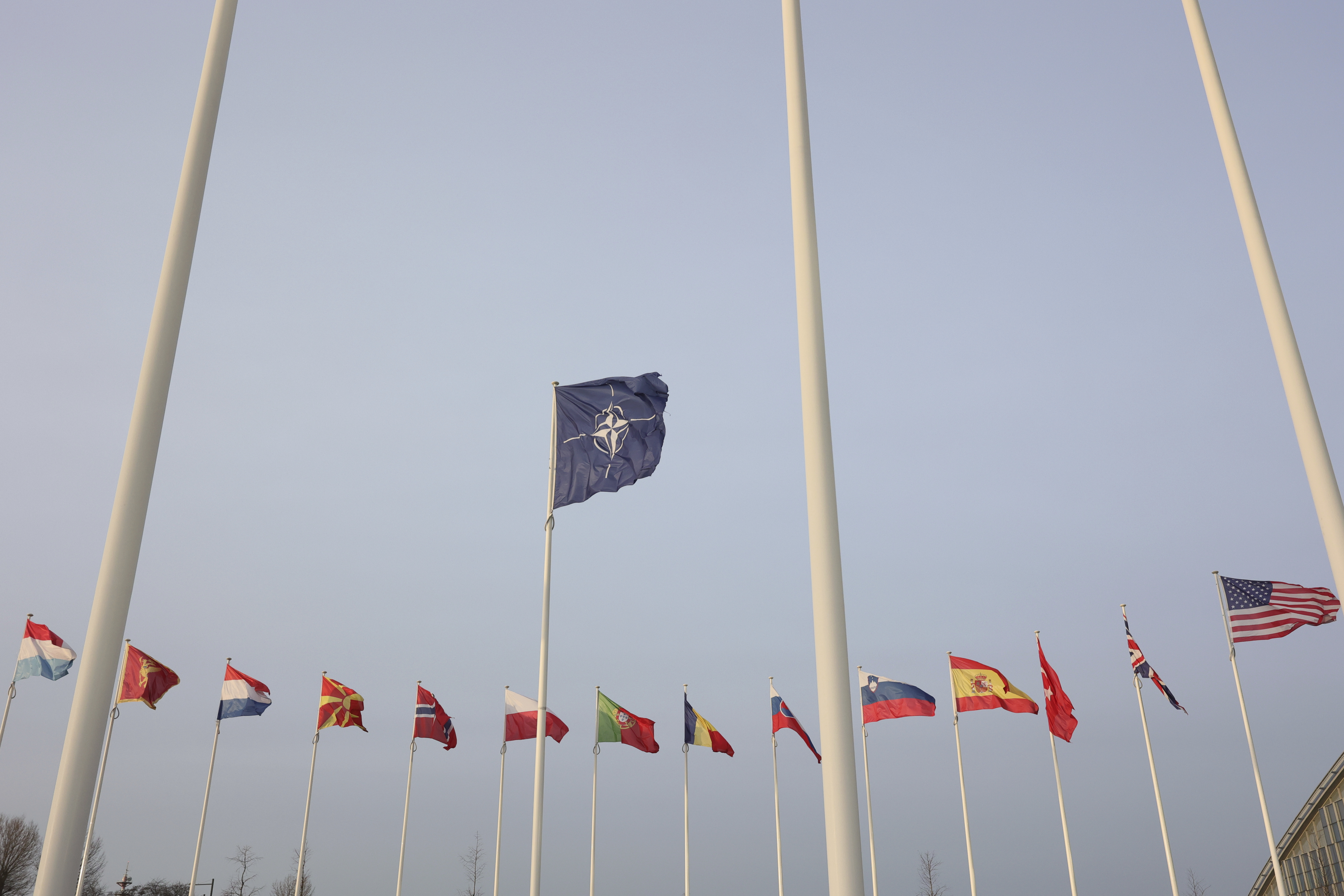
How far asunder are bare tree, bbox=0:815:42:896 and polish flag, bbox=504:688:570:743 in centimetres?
5921

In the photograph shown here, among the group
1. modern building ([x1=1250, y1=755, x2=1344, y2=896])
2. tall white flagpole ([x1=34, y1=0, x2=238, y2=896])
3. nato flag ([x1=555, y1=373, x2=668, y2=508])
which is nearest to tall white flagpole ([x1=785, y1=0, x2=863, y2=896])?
tall white flagpole ([x1=34, y1=0, x2=238, y2=896])

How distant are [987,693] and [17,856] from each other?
77.5 m

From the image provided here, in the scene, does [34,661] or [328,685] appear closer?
[34,661]

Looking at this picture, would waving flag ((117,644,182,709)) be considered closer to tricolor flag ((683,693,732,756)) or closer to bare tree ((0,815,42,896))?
tricolor flag ((683,693,732,756))

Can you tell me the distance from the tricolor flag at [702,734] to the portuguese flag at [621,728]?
8.28ft

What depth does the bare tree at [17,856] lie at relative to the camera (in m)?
73.1

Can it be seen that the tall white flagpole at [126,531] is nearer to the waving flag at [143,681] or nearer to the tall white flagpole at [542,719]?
the tall white flagpole at [542,719]

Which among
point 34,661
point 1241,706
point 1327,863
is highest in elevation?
point 34,661

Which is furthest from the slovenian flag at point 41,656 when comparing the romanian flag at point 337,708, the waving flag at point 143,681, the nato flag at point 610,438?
the nato flag at point 610,438

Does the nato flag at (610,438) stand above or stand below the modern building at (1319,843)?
above

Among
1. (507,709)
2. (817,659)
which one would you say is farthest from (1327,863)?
(817,659)

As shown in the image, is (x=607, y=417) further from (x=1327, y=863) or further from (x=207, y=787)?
(x=1327, y=863)

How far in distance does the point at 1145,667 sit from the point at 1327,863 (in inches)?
1030

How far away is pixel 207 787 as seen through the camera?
35.8 m
